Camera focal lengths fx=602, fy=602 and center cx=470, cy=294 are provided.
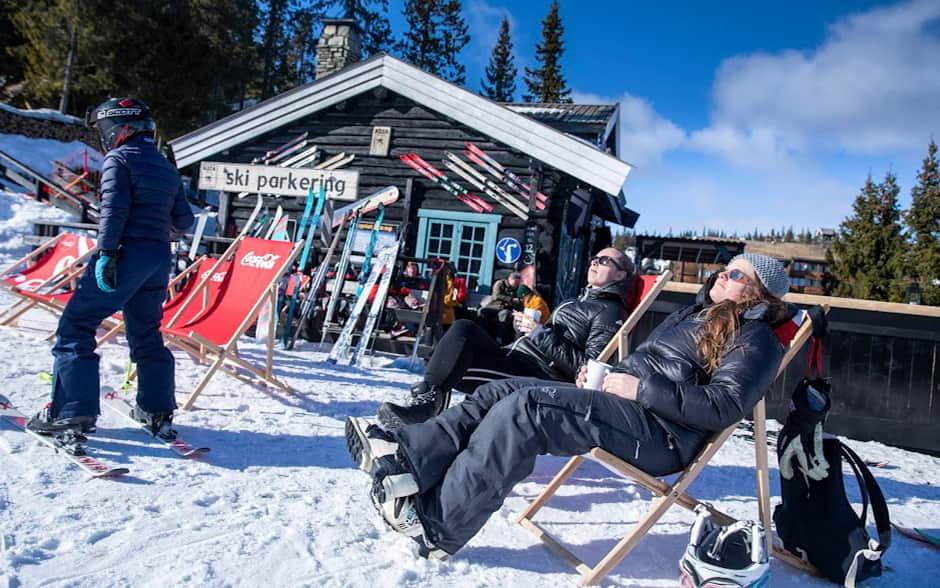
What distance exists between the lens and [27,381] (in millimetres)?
3740

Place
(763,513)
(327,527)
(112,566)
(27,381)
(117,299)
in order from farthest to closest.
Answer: (27,381), (117,299), (763,513), (327,527), (112,566)

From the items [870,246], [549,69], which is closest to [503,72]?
[549,69]

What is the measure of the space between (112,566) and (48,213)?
14732mm

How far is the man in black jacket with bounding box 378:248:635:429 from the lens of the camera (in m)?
3.02

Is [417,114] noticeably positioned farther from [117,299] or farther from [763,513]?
[763,513]

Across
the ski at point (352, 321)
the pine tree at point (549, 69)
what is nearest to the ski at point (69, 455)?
the ski at point (352, 321)

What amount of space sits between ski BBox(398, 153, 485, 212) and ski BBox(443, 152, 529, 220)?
23 cm

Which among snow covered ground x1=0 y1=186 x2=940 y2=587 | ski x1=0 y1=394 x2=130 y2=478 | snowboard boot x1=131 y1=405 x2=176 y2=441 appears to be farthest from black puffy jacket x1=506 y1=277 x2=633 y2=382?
ski x1=0 y1=394 x2=130 y2=478

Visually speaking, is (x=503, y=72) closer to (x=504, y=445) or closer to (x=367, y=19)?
(x=367, y=19)

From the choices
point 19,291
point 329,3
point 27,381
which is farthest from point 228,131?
point 329,3

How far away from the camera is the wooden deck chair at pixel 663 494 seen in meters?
2.10

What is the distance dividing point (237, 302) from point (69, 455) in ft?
6.04

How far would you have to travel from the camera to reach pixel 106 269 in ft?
8.98

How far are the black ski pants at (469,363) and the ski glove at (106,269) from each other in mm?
1522
